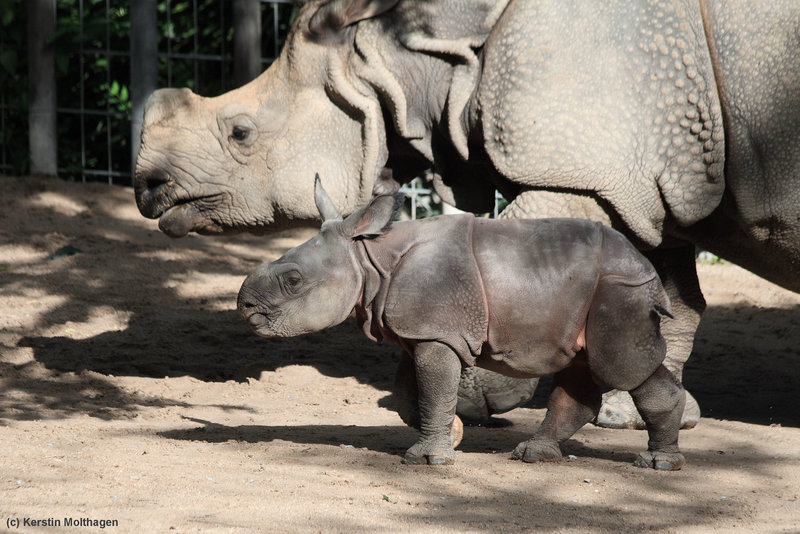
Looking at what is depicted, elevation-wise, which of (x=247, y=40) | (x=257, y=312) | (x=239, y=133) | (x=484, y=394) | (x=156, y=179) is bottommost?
(x=484, y=394)

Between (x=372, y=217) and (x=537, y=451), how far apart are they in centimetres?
117

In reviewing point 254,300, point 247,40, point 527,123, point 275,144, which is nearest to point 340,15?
point 275,144

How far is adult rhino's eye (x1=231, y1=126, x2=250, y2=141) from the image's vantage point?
551 cm

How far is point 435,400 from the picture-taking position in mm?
4230

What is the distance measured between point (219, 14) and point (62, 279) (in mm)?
4224

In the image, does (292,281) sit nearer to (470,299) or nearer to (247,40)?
(470,299)

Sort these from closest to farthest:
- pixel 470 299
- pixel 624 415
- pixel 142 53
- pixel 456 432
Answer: pixel 470 299
pixel 456 432
pixel 624 415
pixel 142 53

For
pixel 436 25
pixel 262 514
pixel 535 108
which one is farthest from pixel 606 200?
pixel 262 514

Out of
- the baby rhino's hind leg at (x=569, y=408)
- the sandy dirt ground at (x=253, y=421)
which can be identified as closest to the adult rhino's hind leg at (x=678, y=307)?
the sandy dirt ground at (x=253, y=421)

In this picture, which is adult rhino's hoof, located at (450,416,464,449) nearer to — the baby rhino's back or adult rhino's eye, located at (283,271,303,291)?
the baby rhino's back

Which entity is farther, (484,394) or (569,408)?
(484,394)

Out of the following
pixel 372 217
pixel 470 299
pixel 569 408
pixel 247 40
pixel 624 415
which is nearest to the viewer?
pixel 470 299

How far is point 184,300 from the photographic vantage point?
7938mm

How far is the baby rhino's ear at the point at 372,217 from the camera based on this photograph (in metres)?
4.27
